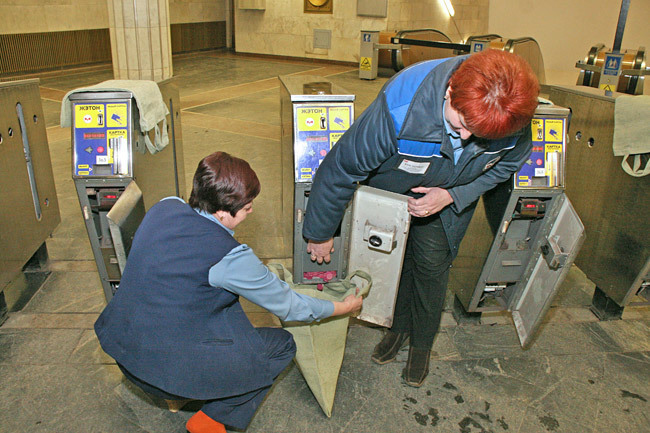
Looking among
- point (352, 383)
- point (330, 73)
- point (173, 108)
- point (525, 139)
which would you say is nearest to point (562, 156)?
point (525, 139)

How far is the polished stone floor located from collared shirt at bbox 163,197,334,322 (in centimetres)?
68

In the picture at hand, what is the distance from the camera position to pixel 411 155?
193 centimetres

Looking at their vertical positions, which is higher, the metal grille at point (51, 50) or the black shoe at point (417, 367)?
the metal grille at point (51, 50)

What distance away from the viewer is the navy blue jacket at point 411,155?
5.96 feet

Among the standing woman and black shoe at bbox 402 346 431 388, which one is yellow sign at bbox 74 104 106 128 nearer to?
the standing woman

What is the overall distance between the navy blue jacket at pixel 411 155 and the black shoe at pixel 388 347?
0.73 metres

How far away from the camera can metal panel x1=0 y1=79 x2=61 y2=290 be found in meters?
2.90

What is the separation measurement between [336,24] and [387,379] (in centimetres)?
1070

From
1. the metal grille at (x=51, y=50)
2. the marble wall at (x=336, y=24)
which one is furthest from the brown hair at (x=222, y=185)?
the marble wall at (x=336, y=24)

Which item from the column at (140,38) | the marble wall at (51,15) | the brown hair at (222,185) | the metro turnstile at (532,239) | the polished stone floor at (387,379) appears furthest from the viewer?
the marble wall at (51,15)

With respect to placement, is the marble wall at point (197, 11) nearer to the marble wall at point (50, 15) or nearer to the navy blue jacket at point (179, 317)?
the marble wall at point (50, 15)

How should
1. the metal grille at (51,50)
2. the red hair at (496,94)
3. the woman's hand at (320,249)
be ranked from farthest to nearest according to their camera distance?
the metal grille at (51,50)
the woman's hand at (320,249)
the red hair at (496,94)

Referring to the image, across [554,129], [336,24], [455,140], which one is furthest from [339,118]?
[336,24]

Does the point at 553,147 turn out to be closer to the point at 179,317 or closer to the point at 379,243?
the point at 379,243
